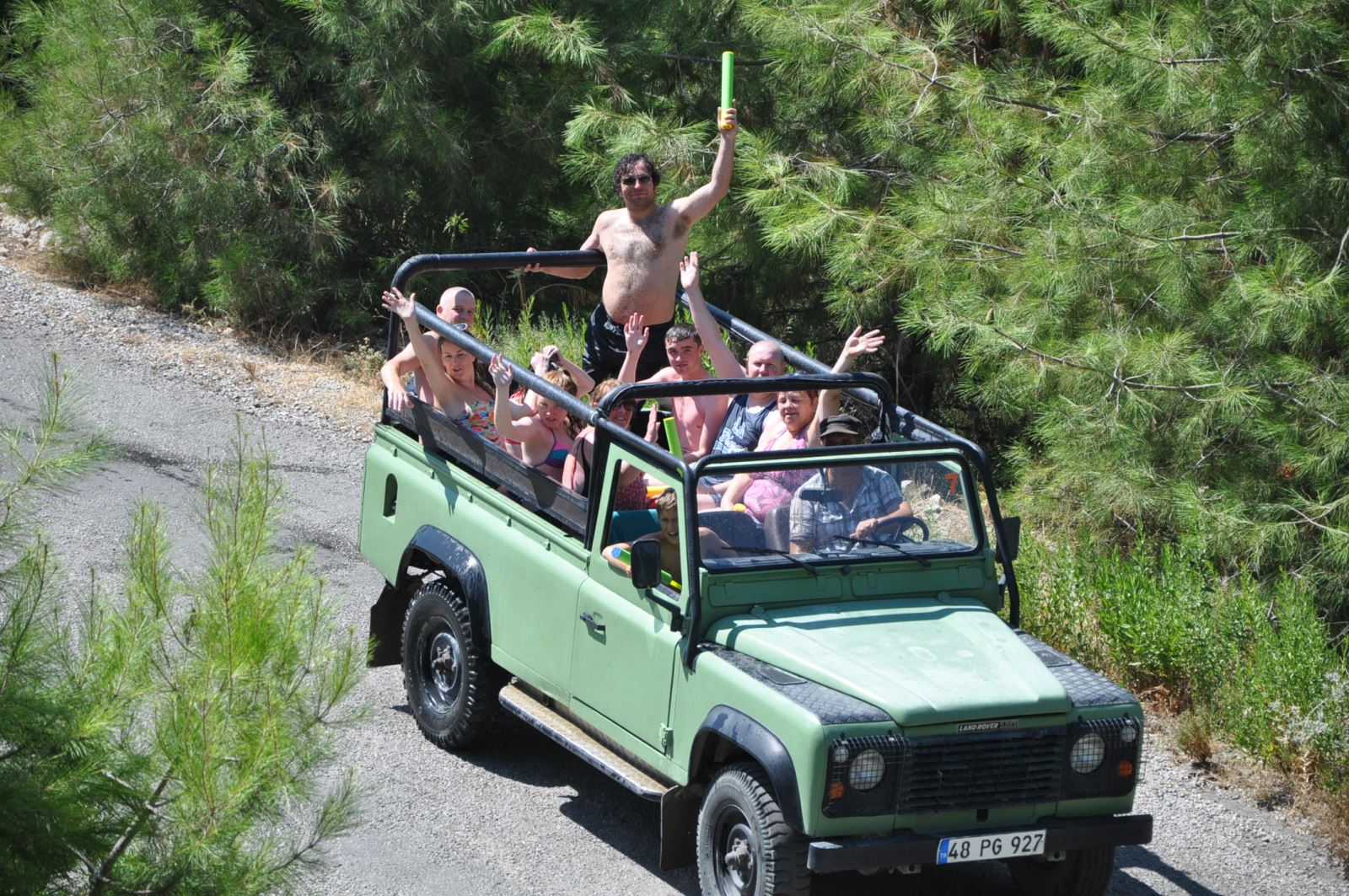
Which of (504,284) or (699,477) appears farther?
(504,284)

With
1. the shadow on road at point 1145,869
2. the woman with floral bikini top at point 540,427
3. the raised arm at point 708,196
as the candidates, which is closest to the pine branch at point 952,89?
the raised arm at point 708,196

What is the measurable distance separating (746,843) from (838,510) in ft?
4.26

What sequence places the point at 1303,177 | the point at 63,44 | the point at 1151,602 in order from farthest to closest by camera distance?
the point at 63,44 → the point at 1303,177 → the point at 1151,602

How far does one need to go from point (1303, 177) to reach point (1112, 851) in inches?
176

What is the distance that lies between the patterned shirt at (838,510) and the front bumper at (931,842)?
1222 mm

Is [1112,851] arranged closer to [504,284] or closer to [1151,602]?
[1151,602]

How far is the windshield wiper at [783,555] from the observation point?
222 inches

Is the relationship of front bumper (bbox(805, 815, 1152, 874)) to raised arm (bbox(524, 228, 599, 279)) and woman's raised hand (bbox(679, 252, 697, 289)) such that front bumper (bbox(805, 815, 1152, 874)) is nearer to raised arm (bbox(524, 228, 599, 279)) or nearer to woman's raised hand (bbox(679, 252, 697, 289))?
woman's raised hand (bbox(679, 252, 697, 289))

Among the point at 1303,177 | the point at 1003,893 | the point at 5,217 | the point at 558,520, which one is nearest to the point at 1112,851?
the point at 1003,893

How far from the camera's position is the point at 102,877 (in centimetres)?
336

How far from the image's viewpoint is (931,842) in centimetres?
489

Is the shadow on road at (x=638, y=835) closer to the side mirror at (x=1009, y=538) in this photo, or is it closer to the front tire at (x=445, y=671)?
the front tire at (x=445, y=671)

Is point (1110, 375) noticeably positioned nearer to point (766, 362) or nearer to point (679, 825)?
point (766, 362)

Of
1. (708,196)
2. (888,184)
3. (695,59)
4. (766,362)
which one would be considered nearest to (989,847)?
(766,362)
